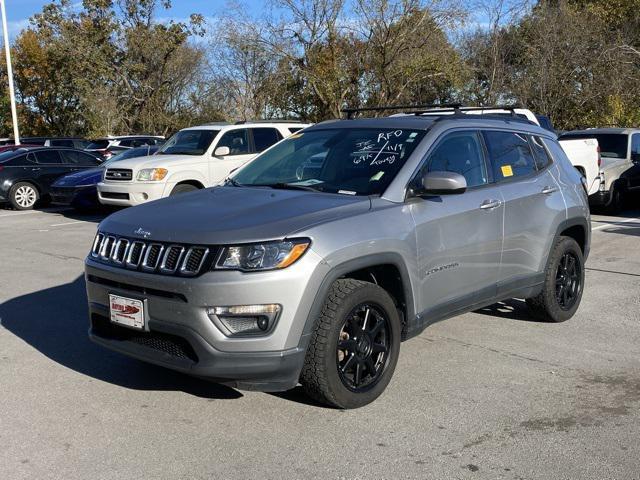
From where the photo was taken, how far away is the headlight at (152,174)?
12781 millimetres

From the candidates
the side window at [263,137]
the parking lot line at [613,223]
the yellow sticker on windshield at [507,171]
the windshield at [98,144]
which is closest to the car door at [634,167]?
the parking lot line at [613,223]

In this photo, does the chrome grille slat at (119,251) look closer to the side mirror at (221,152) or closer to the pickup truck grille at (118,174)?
the side mirror at (221,152)

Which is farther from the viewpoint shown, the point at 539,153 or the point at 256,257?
the point at 539,153

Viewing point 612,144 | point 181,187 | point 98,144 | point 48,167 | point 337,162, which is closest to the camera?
point 337,162

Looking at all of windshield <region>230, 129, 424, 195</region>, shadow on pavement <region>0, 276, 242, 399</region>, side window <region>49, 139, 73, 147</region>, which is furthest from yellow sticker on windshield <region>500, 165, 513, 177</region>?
side window <region>49, 139, 73, 147</region>

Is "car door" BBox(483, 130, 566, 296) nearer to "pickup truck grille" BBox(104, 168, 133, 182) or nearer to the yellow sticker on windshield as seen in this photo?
the yellow sticker on windshield

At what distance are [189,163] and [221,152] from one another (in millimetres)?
609

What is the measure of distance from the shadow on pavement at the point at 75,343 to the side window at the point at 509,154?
266cm

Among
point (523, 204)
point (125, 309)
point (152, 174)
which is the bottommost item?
point (125, 309)

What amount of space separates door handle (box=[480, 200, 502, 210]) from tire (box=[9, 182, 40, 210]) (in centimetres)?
1394

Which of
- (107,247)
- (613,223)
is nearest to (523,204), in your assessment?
(107,247)

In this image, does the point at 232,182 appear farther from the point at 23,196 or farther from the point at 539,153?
the point at 23,196

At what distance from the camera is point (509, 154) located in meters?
5.89

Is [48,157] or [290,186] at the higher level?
[48,157]
